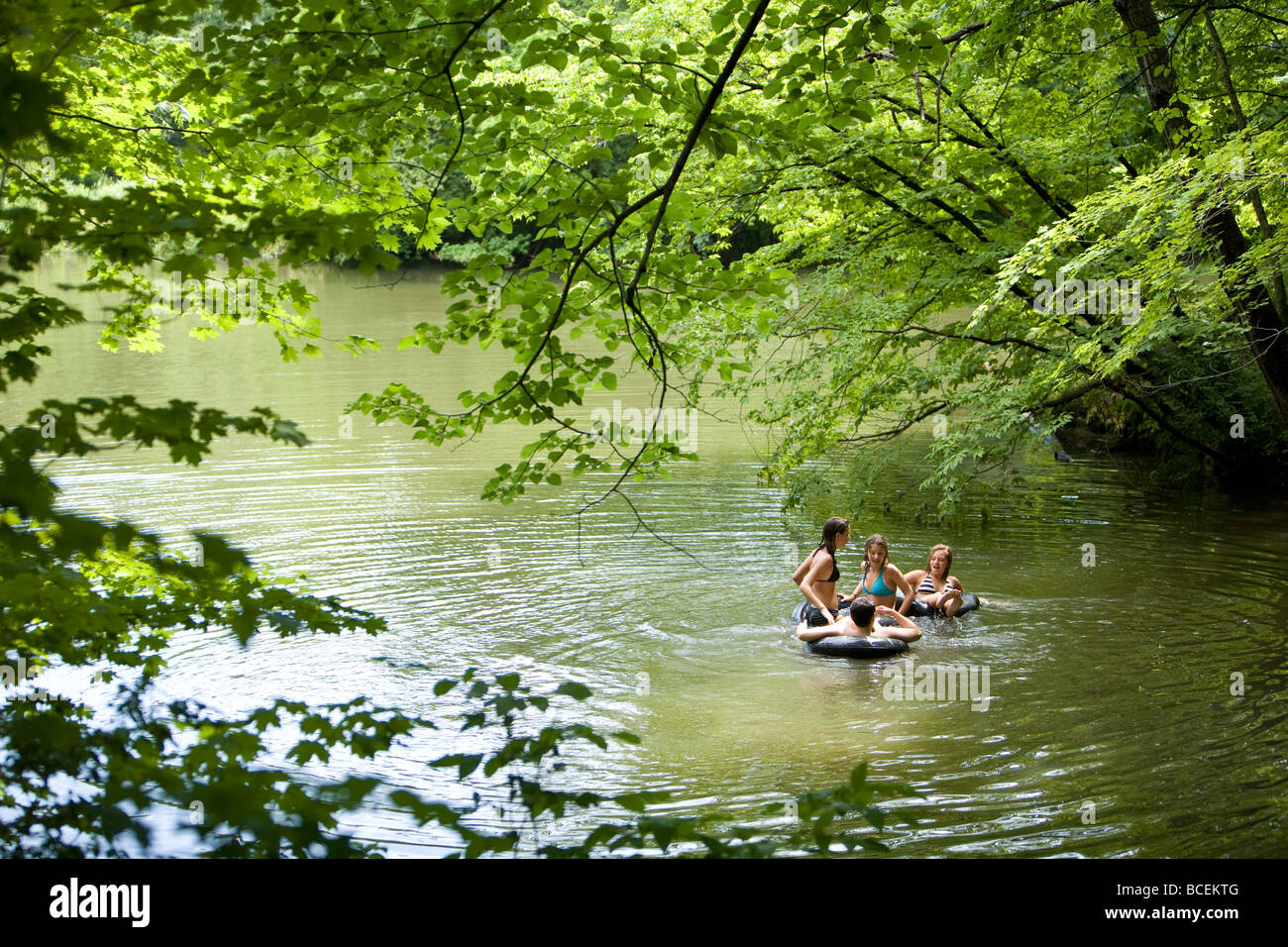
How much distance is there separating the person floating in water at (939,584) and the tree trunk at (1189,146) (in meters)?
3.60

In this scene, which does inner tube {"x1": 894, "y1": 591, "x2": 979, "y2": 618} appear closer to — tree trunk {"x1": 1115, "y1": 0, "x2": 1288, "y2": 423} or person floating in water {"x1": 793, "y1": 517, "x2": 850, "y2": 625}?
person floating in water {"x1": 793, "y1": 517, "x2": 850, "y2": 625}

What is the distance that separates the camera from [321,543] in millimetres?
11578

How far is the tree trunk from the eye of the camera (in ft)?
32.4

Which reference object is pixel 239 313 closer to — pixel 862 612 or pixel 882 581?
pixel 862 612

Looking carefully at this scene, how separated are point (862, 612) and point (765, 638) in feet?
2.88

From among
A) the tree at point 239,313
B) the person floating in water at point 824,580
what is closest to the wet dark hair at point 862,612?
the person floating in water at point 824,580

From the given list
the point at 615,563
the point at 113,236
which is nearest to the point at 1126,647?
the point at 615,563

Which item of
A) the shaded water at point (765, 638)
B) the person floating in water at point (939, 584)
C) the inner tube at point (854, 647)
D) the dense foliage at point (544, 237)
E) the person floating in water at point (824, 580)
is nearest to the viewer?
the dense foliage at point (544, 237)

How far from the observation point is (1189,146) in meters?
9.52
